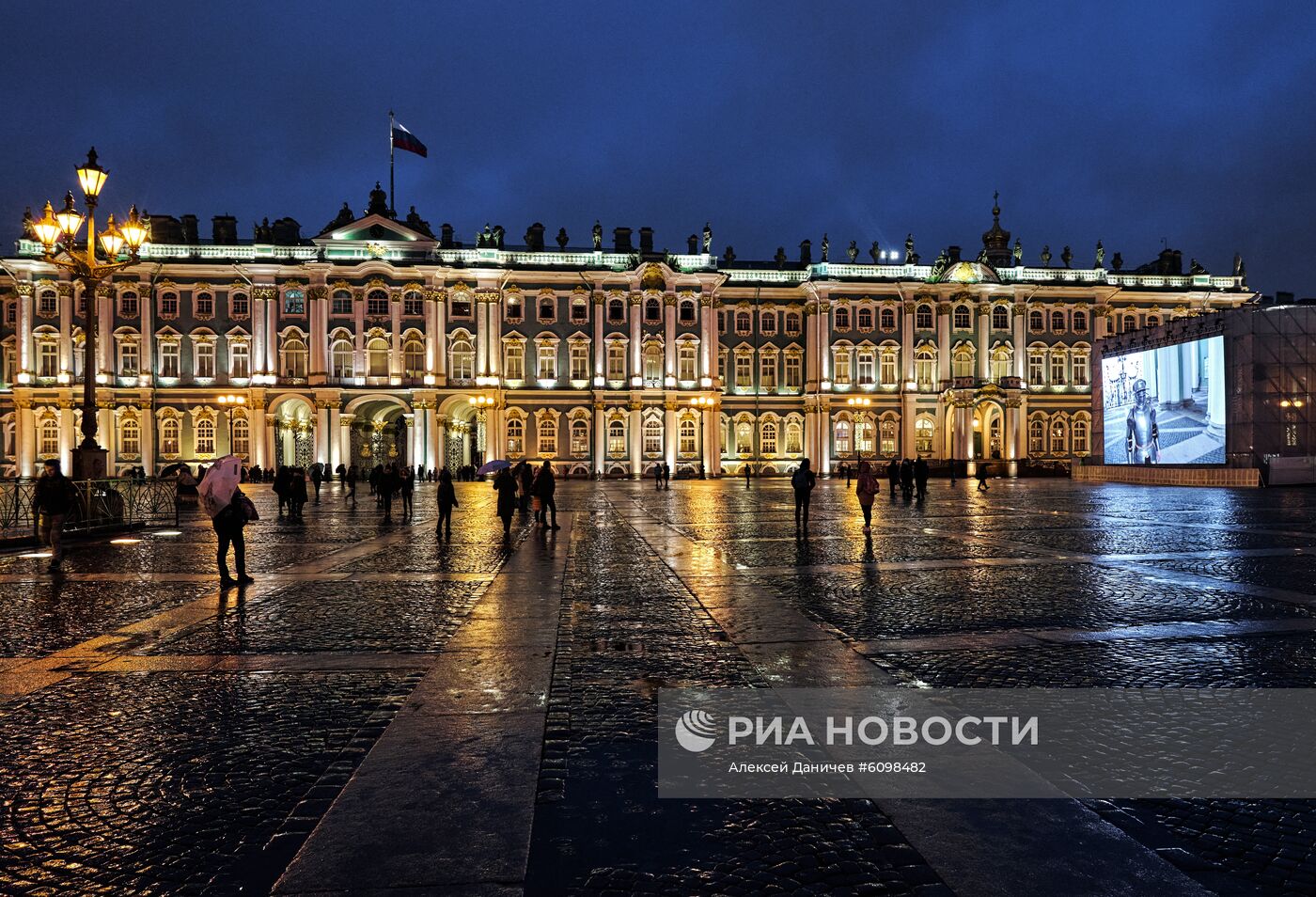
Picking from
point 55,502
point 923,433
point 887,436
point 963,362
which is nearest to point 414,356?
point 887,436

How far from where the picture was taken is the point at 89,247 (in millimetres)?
17094

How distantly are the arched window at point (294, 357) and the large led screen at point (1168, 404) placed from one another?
44.7m

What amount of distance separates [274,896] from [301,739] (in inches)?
71.2

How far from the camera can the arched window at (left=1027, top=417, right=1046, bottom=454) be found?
60.3 metres

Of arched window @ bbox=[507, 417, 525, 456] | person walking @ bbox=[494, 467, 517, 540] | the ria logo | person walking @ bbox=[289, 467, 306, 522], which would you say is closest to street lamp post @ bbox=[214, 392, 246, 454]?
arched window @ bbox=[507, 417, 525, 456]

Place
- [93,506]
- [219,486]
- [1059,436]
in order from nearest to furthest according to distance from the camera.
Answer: [219,486]
[93,506]
[1059,436]

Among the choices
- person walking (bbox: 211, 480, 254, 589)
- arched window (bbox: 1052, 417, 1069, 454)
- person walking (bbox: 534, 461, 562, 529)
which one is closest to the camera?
person walking (bbox: 211, 480, 254, 589)

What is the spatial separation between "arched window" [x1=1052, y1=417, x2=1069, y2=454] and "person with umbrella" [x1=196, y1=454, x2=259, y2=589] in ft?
192

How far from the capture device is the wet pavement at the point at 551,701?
3371 millimetres

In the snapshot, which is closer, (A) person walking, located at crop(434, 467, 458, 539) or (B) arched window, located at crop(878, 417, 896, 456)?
(A) person walking, located at crop(434, 467, 458, 539)

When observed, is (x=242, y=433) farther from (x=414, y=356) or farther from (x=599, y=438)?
(x=599, y=438)

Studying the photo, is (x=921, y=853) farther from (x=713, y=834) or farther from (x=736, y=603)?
(x=736, y=603)

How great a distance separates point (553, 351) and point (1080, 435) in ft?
117

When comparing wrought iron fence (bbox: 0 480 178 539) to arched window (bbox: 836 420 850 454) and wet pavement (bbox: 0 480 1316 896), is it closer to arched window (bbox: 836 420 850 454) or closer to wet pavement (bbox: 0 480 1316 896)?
wet pavement (bbox: 0 480 1316 896)
